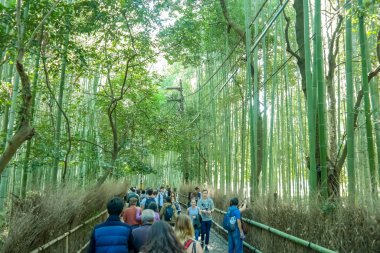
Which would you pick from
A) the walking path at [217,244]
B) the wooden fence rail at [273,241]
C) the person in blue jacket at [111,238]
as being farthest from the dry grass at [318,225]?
the person in blue jacket at [111,238]

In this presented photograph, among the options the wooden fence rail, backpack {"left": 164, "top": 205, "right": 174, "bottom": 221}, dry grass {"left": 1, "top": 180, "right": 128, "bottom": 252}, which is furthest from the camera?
backpack {"left": 164, "top": 205, "right": 174, "bottom": 221}

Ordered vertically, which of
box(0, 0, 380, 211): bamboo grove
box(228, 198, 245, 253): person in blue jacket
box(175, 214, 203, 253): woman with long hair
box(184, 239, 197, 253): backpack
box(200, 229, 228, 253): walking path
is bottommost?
box(200, 229, 228, 253): walking path

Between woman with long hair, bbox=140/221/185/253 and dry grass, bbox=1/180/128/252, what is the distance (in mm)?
1634

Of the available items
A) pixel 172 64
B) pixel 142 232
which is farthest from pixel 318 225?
pixel 172 64

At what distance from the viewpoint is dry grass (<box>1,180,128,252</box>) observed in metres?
3.27

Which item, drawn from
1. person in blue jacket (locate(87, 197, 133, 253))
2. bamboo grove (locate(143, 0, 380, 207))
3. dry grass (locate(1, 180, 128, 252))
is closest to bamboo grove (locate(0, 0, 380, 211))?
bamboo grove (locate(143, 0, 380, 207))

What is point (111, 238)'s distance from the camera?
2.59 metres

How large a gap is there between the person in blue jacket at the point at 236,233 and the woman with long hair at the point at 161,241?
11.2 feet

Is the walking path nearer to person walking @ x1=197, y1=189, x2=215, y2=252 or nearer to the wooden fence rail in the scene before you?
person walking @ x1=197, y1=189, x2=215, y2=252

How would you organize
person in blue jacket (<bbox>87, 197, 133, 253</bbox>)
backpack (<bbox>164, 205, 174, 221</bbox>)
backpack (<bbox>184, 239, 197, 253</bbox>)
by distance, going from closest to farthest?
1. person in blue jacket (<bbox>87, 197, 133, 253</bbox>)
2. backpack (<bbox>184, 239, 197, 253</bbox>)
3. backpack (<bbox>164, 205, 174, 221</bbox>)

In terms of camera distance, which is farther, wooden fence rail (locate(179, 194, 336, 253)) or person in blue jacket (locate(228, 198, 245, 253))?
person in blue jacket (locate(228, 198, 245, 253))

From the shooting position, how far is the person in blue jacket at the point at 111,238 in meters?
2.57

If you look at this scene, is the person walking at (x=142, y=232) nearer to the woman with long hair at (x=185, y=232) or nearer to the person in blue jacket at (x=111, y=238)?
the person in blue jacket at (x=111, y=238)

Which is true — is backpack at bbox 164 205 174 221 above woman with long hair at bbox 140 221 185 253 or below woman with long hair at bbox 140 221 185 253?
below
